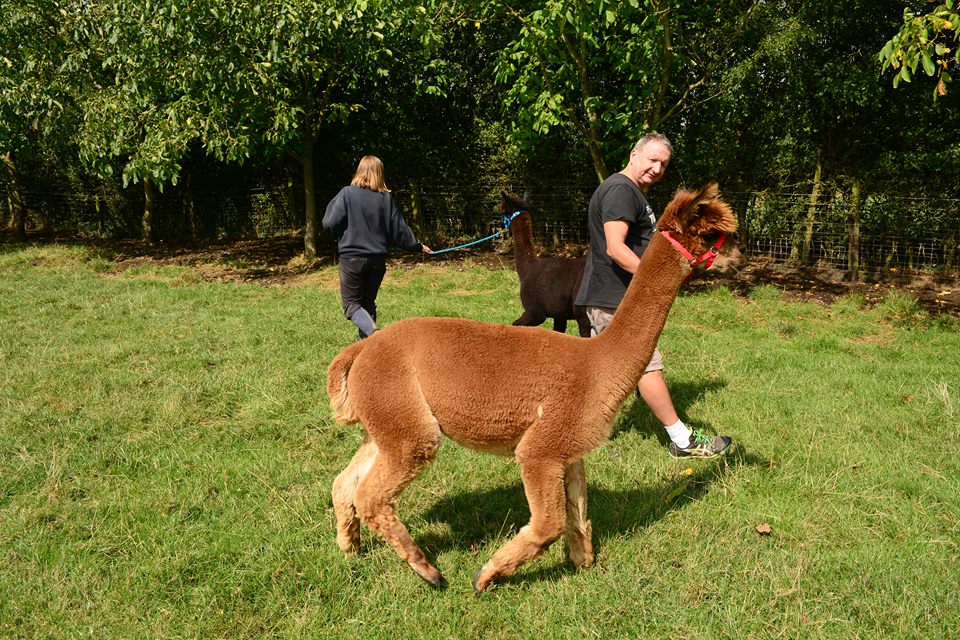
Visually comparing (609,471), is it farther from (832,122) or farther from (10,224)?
(10,224)

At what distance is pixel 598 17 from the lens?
385 inches

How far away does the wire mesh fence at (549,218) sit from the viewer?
440 inches

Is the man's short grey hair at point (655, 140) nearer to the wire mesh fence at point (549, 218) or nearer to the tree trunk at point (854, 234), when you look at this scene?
the wire mesh fence at point (549, 218)

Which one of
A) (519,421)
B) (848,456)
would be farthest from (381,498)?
(848,456)

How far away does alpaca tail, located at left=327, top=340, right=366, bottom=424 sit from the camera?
3.26m

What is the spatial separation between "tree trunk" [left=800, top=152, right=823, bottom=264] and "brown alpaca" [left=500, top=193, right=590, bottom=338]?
783 cm

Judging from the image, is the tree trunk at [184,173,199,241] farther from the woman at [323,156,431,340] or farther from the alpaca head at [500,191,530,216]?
the alpaca head at [500,191,530,216]

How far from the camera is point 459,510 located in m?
3.87

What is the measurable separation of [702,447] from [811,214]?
9315 millimetres

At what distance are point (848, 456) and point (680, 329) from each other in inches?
150

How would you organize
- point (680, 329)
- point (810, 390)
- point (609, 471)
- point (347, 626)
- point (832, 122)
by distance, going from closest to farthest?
point (347, 626) → point (609, 471) → point (810, 390) → point (680, 329) → point (832, 122)

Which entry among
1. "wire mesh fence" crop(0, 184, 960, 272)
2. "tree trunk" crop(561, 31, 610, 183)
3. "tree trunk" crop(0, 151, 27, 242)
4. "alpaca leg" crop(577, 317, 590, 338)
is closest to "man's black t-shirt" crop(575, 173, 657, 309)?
"alpaca leg" crop(577, 317, 590, 338)

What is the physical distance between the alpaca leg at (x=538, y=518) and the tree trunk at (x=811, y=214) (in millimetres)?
10795

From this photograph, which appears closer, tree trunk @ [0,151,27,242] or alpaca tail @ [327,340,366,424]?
alpaca tail @ [327,340,366,424]
